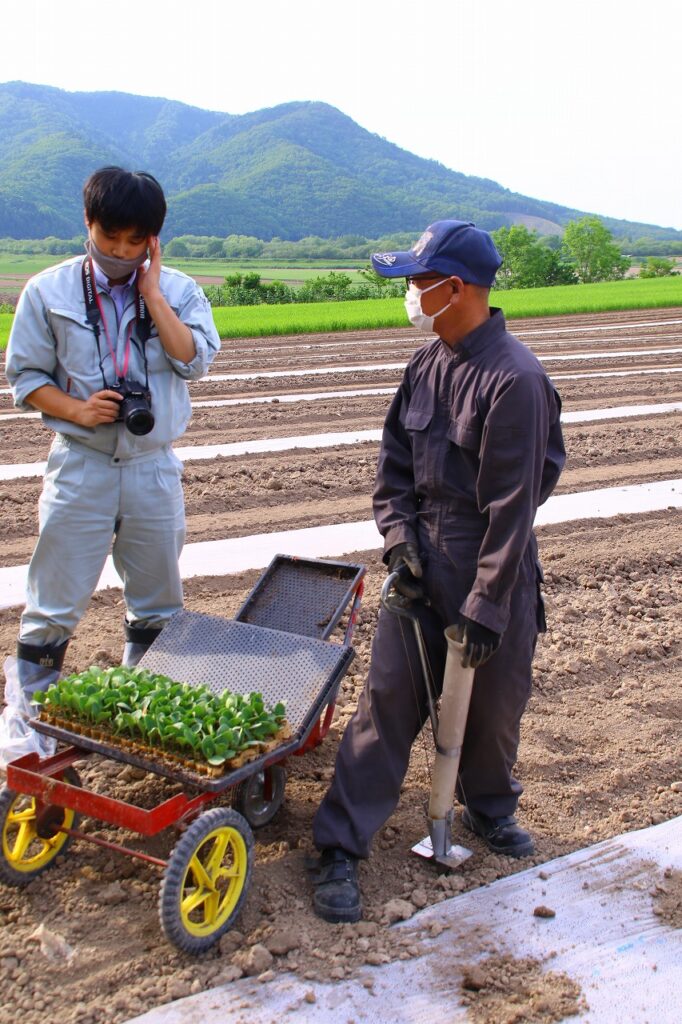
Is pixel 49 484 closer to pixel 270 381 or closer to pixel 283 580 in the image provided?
pixel 283 580

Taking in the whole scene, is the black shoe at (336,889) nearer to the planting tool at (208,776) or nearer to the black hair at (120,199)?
the planting tool at (208,776)

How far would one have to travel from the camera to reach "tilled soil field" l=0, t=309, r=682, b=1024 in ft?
9.17

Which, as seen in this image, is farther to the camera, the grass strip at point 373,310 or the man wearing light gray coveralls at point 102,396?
the grass strip at point 373,310

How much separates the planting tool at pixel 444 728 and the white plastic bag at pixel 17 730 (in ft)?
4.04

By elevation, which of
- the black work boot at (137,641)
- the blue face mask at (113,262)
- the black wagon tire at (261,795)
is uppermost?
the blue face mask at (113,262)

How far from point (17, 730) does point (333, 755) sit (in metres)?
1.16

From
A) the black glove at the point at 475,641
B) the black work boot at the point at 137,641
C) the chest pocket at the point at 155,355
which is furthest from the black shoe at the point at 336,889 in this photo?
the chest pocket at the point at 155,355

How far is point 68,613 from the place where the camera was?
3496 millimetres

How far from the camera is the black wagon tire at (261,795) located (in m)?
3.22

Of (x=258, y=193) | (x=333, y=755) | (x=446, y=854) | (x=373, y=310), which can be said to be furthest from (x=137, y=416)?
(x=258, y=193)

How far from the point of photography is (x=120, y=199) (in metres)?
3.16

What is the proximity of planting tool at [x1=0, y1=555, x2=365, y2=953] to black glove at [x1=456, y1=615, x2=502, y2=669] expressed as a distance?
0.46 m

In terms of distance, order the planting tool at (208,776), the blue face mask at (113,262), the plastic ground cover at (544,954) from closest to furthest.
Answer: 1. the plastic ground cover at (544,954)
2. the planting tool at (208,776)
3. the blue face mask at (113,262)

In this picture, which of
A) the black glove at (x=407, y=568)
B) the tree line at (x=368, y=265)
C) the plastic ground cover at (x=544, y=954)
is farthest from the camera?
the tree line at (x=368, y=265)
